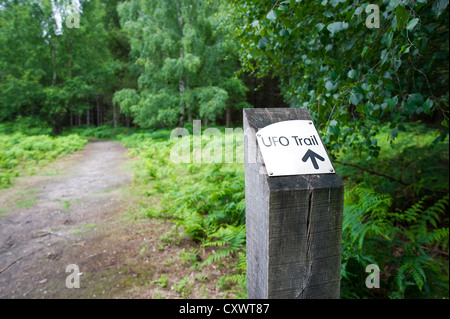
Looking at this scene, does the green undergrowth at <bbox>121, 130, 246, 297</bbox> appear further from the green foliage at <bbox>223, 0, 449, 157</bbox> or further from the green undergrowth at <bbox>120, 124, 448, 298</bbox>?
the green foliage at <bbox>223, 0, 449, 157</bbox>

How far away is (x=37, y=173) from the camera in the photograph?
752cm

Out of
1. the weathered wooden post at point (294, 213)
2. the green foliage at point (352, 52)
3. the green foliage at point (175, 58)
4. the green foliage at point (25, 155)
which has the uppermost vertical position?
the green foliage at point (175, 58)

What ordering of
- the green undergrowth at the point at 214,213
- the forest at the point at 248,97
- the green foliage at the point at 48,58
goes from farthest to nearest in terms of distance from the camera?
the green foliage at the point at 48,58 → the green undergrowth at the point at 214,213 → the forest at the point at 248,97

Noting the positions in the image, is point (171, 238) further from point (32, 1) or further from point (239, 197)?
point (32, 1)

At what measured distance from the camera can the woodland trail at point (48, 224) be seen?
8.42 feet

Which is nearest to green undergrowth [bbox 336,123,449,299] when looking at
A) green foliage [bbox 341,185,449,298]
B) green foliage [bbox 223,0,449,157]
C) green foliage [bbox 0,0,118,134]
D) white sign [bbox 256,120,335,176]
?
green foliage [bbox 341,185,449,298]

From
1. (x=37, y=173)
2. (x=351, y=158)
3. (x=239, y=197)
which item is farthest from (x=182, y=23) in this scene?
(x=239, y=197)

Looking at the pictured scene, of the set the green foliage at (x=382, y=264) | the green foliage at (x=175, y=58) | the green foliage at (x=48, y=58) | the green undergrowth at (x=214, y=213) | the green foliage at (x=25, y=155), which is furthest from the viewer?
the green foliage at (x=48, y=58)

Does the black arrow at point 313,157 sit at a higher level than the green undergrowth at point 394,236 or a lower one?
higher

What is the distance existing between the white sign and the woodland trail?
2584 millimetres

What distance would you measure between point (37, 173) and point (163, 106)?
8911 millimetres

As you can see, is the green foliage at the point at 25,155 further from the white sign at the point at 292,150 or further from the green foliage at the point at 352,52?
the white sign at the point at 292,150

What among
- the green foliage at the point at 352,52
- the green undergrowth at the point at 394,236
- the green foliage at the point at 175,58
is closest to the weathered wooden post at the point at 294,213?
the green foliage at the point at 352,52

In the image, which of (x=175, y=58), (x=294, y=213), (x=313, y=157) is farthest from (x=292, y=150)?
(x=175, y=58)
